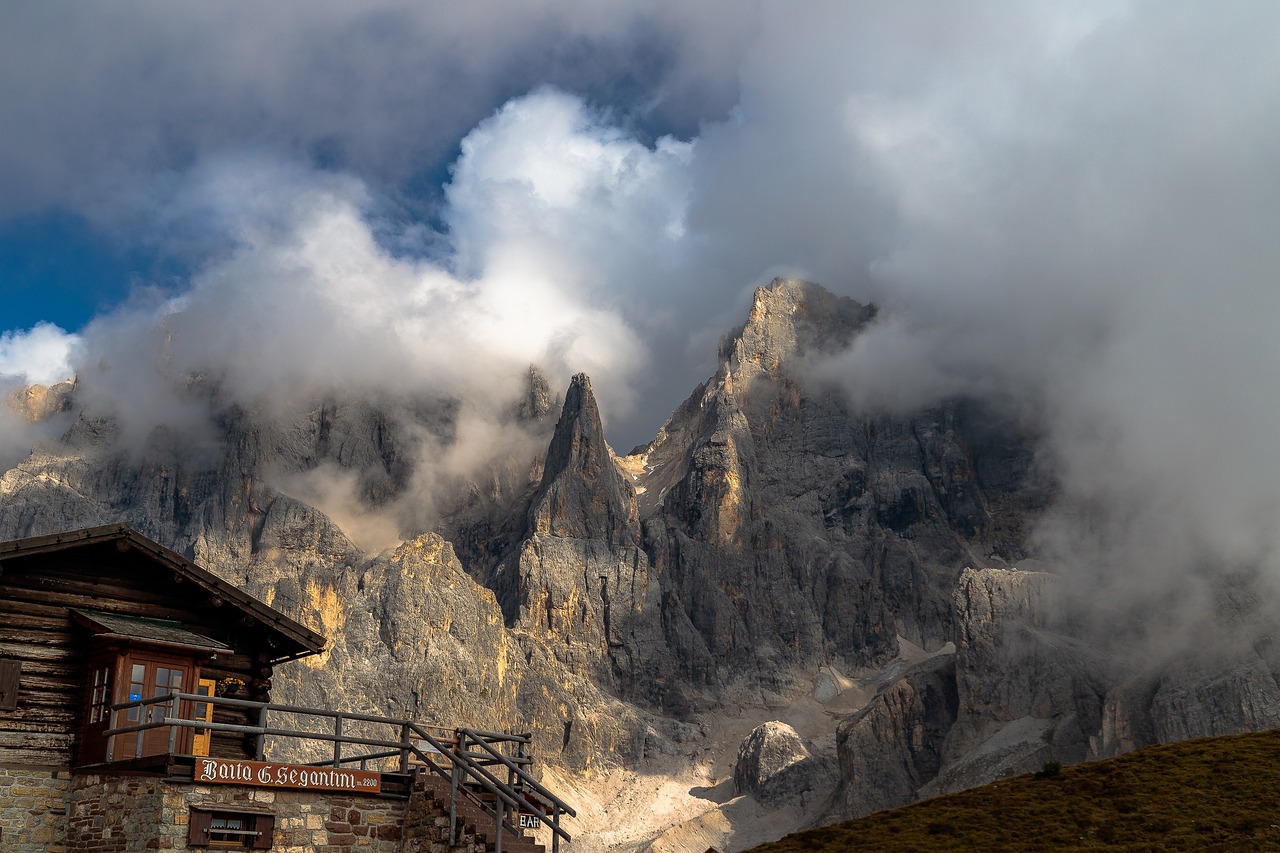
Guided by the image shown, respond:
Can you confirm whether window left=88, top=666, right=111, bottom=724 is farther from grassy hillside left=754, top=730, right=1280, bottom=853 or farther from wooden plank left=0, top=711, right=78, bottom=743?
grassy hillside left=754, top=730, right=1280, bottom=853

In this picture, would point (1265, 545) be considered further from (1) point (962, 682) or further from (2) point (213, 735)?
(2) point (213, 735)

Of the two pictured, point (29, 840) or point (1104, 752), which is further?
point (1104, 752)

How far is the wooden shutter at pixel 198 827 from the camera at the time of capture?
81.0 feet

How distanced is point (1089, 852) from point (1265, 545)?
543ft

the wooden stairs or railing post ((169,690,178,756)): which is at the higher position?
railing post ((169,690,178,756))

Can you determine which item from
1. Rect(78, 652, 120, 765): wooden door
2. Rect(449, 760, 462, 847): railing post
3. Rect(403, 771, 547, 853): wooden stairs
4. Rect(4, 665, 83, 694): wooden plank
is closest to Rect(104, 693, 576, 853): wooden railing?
Rect(449, 760, 462, 847): railing post

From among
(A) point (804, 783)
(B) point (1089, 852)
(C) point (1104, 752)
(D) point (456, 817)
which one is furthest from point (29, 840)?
(A) point (804, 783)

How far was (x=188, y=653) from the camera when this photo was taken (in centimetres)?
2945

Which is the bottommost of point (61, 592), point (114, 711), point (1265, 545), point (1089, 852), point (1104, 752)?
point (1089, 852)

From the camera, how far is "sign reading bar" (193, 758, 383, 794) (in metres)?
25.0

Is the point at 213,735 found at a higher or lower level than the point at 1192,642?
lower

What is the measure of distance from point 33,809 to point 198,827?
16.0 feet

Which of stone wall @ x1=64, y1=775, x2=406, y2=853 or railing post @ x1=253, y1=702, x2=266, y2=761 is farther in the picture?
railing post @ x1=253, y1=702, x2=266, y2=761

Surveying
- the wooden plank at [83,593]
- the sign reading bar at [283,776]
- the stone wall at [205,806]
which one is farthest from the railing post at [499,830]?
the wooden plank at [83,593]
